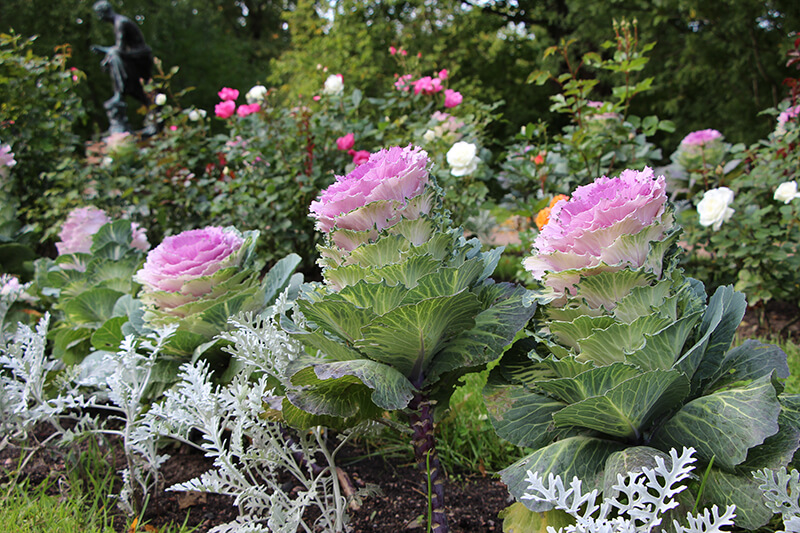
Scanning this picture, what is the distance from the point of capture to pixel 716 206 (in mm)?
2678

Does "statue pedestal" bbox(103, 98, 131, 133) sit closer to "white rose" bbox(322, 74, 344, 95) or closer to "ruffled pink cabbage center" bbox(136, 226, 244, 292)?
"white rose" bbox(322, 74, 344, 95)

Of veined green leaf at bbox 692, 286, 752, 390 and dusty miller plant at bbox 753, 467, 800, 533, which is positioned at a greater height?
veined green leaf at bbox 692, 286, 752, 390

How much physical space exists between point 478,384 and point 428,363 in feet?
3.76

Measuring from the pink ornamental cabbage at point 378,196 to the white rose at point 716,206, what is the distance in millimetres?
2095

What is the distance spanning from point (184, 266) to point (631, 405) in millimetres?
1419

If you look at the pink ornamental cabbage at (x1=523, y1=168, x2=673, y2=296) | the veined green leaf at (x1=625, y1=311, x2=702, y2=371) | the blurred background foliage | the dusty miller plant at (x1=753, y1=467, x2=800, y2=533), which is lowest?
the blurred background foliage

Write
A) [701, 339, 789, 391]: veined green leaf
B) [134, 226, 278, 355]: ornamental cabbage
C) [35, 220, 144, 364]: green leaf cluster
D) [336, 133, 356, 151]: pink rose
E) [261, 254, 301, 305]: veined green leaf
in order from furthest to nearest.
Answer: [336, 133, 356, 151]: pink rose, [35, 220, 144, 364]: green leaf cluster, [261, 254, 301, 305]: veined green leaf, [134, 226, 278, 355]: ornamental cabbage, [701, 339, 789, 391]: veined green leaf

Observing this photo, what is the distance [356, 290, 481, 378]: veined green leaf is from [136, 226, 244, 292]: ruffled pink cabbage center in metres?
0.91

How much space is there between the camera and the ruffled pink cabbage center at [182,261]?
179cm

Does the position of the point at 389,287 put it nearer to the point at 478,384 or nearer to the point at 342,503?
the point at 342,503

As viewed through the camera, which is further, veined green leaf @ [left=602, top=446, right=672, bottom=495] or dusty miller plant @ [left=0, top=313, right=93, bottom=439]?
dusty miller plant @ [left=0, top=313, right=93, bottom=439]

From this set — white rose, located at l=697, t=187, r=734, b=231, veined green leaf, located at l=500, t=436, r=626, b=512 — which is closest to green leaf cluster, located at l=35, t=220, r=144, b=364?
veined green leaf, located at l=500, t=436, r=626, b=512

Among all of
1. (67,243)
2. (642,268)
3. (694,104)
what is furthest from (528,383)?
(694,104)

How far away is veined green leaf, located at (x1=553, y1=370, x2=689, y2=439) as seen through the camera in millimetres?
931
